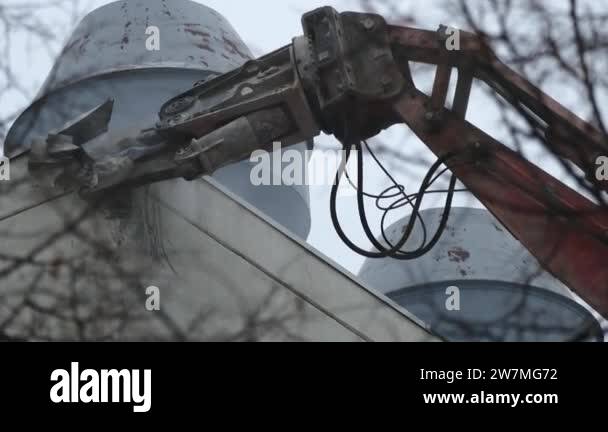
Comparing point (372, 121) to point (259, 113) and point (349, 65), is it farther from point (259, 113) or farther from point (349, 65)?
point (259, 113)

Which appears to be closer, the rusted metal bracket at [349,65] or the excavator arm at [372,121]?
the excavator arm at [372,121]

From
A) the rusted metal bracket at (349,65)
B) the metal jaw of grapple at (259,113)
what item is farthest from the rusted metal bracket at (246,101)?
the rusted metal bracket at (349,65)

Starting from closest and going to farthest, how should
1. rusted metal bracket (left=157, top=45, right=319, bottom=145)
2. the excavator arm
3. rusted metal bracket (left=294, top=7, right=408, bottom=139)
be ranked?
the excavator arm, rusted metal bracket (left=294, top=7, right=408, bottom=139), rusted metal bracket (left=157, top=45, right=319, bottom=145)

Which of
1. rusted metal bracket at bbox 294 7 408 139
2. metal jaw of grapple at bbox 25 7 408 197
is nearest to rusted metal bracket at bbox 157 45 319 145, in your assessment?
metal jaw of grapple at bbox 25 7 408 197

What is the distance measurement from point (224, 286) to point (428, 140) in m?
2.45

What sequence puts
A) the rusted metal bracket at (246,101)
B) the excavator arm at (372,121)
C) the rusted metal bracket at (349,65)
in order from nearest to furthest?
the excavator arm at (372,121) < the rusted metal bracket at (349,65) < the rusted metal bracket at (246,101)

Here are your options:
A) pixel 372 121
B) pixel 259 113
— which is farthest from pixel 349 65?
pixel 259 113

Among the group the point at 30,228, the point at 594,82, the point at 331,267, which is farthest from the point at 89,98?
the point at 594,82

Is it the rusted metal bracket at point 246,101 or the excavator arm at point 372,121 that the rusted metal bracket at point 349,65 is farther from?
the rusted metal bracket at point 246,101

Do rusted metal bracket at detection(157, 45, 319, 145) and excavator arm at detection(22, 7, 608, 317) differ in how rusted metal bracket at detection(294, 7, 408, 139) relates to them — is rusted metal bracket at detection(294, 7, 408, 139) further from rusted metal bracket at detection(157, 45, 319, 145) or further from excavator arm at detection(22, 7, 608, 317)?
rusted metal bracket at detection(157, 45, 319, 145)

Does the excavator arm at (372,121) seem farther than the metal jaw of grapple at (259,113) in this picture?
No

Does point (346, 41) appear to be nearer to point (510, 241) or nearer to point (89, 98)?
point (89, 98)

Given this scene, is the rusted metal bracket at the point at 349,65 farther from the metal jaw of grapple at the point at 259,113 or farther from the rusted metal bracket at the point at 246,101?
the rusted metal bracket at the point at 246,101

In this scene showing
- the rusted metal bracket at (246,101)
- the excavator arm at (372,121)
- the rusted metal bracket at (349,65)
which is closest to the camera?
the excavator arm at (372,121)
